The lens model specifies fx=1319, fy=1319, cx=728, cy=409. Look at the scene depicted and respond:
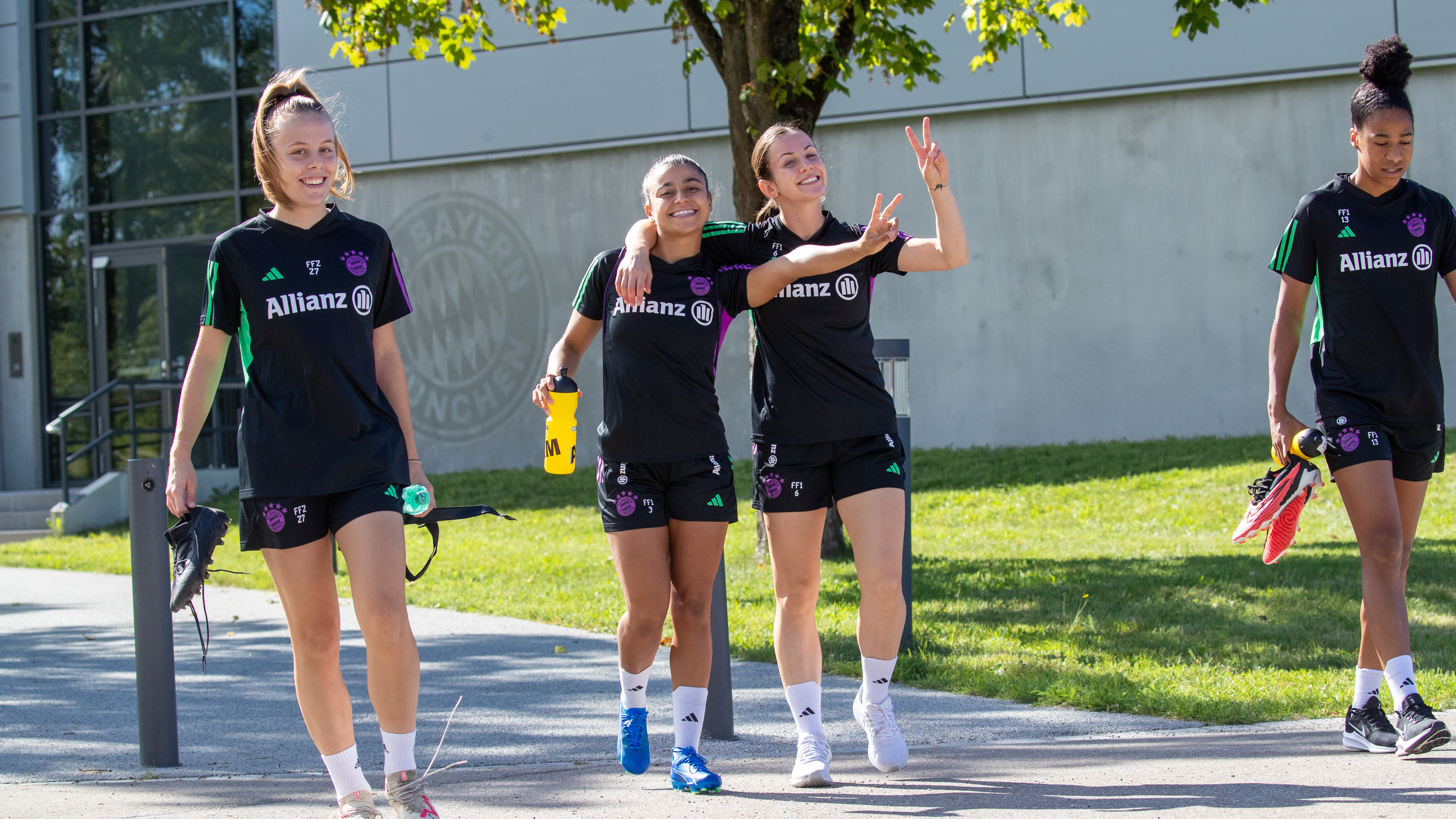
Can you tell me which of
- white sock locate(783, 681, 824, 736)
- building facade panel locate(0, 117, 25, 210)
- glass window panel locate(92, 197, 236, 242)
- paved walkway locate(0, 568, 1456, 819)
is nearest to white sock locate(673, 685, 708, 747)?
paved walkway locate(0, 568, 1456, 819)

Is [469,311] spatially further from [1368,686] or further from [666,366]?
[1368,686]

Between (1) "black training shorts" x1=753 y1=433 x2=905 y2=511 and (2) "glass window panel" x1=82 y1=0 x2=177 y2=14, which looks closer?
(1) "black training shorts" x1=753 y1=433 x2=905 y2=511

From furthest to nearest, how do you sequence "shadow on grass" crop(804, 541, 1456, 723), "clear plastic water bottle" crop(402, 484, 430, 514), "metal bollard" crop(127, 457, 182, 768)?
"shadow on grass" crop(804, 541, 1456, 723)
"metal bollard" crop(127, 457, 182, 768)
"clear plastic water bottle" crop(402, 484, 430, 514)

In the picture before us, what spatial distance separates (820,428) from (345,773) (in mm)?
1718

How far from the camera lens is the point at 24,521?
15.2 metres

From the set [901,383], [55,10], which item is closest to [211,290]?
[901,383]

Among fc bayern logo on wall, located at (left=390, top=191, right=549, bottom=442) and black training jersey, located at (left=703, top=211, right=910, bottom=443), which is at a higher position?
fc bayern logo on wall, located at (left=390, top=191, right=549, bottom=442)

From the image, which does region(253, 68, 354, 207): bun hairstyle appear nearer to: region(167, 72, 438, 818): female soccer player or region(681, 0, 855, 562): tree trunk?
region(167, 72, 438, 818): female soccer player

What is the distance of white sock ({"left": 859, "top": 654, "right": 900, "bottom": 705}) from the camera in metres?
4.21

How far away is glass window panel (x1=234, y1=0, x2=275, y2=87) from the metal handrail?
4.13 m

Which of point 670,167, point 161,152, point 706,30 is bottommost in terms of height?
point 670,167

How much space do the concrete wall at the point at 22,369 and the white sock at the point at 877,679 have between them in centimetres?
1732

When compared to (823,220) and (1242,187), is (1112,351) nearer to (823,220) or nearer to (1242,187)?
(1242,187)

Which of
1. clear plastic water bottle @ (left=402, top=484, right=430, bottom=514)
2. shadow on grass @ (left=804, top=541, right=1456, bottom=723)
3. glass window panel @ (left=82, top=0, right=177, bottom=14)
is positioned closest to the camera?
clear plastic water bottle @ (left=402, top=484, right=430, bottom=514)
